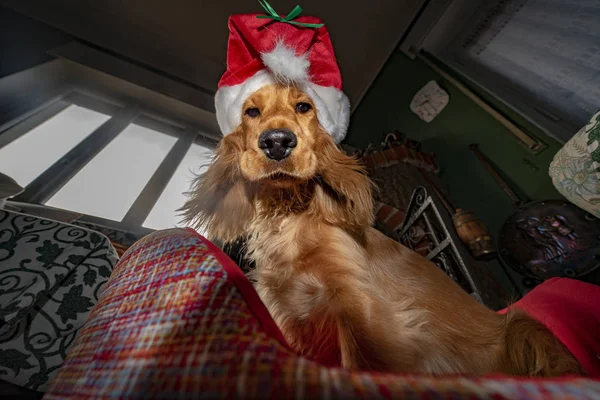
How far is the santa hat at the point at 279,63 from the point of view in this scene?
92 cm

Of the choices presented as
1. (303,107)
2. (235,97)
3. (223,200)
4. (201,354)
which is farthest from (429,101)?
(201,354)

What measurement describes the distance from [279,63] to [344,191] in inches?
21.8

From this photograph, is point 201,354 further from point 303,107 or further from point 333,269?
point 303,107

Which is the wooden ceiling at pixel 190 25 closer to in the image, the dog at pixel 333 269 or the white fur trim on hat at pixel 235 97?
the white fur trim on hat at pixel 235 97

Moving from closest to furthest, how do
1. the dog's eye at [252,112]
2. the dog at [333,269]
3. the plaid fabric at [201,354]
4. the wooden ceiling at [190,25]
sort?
the plaid fabric at [201,354]
the dog at [333,269]
the dog's eye at [252,112]
the wooden ceiling at [190,25]

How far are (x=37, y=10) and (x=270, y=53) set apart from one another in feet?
10.9

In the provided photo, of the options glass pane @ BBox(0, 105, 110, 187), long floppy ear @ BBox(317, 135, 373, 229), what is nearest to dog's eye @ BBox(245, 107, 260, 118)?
long floppy ear @ BBox(317, 135, 373, 229)

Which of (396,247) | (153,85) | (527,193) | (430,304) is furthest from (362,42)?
(430,304)

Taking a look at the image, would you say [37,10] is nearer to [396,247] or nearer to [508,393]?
[396,247]

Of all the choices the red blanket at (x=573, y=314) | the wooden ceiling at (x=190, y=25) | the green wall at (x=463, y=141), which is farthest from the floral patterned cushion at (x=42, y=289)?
the wooden ceiling at (x=190, y=25)

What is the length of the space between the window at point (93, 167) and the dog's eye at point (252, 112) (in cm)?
62

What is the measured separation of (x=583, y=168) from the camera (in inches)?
32.9

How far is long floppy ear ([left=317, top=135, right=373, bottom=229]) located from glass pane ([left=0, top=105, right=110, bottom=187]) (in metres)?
2.22

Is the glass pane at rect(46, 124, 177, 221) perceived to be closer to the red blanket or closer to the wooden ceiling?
the wooden ceiling
